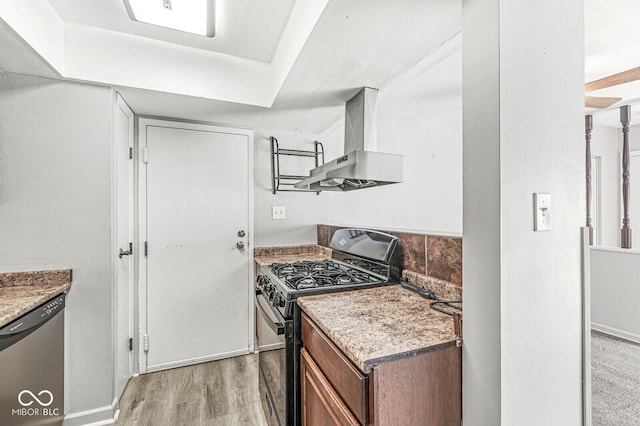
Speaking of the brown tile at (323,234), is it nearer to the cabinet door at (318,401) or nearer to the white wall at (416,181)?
the white wall at (416,181)

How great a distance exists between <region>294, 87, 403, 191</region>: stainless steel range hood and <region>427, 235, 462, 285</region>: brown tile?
1.26 feet

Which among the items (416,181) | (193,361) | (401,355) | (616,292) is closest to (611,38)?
(416,181)

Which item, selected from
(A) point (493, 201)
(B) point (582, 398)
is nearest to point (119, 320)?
(A) point (493, 201)

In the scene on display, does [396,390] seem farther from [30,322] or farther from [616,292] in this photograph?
[616,292]

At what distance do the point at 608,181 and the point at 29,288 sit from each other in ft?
21.7

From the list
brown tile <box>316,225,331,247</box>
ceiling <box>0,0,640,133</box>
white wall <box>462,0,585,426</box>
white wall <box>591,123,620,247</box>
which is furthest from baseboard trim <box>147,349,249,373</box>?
white wall <box>591,123,620,247</box>

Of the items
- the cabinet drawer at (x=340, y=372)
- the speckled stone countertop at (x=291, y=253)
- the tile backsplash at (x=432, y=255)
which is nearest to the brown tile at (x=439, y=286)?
the tile backsplash at (x=432, y=255)

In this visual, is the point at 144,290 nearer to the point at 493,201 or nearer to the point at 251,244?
the point at 251,244

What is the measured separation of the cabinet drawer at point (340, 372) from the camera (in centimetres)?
87

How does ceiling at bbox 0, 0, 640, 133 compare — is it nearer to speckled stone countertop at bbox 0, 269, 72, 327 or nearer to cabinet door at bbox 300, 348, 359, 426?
speckled stone countertop at bbox 0, 269, 72, 327

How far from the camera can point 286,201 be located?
2799 mm

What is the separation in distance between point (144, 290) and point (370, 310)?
1924 millimetres

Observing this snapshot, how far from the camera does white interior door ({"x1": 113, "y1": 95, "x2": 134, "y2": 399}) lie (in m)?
1.94

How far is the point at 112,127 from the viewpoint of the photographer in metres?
1.85
